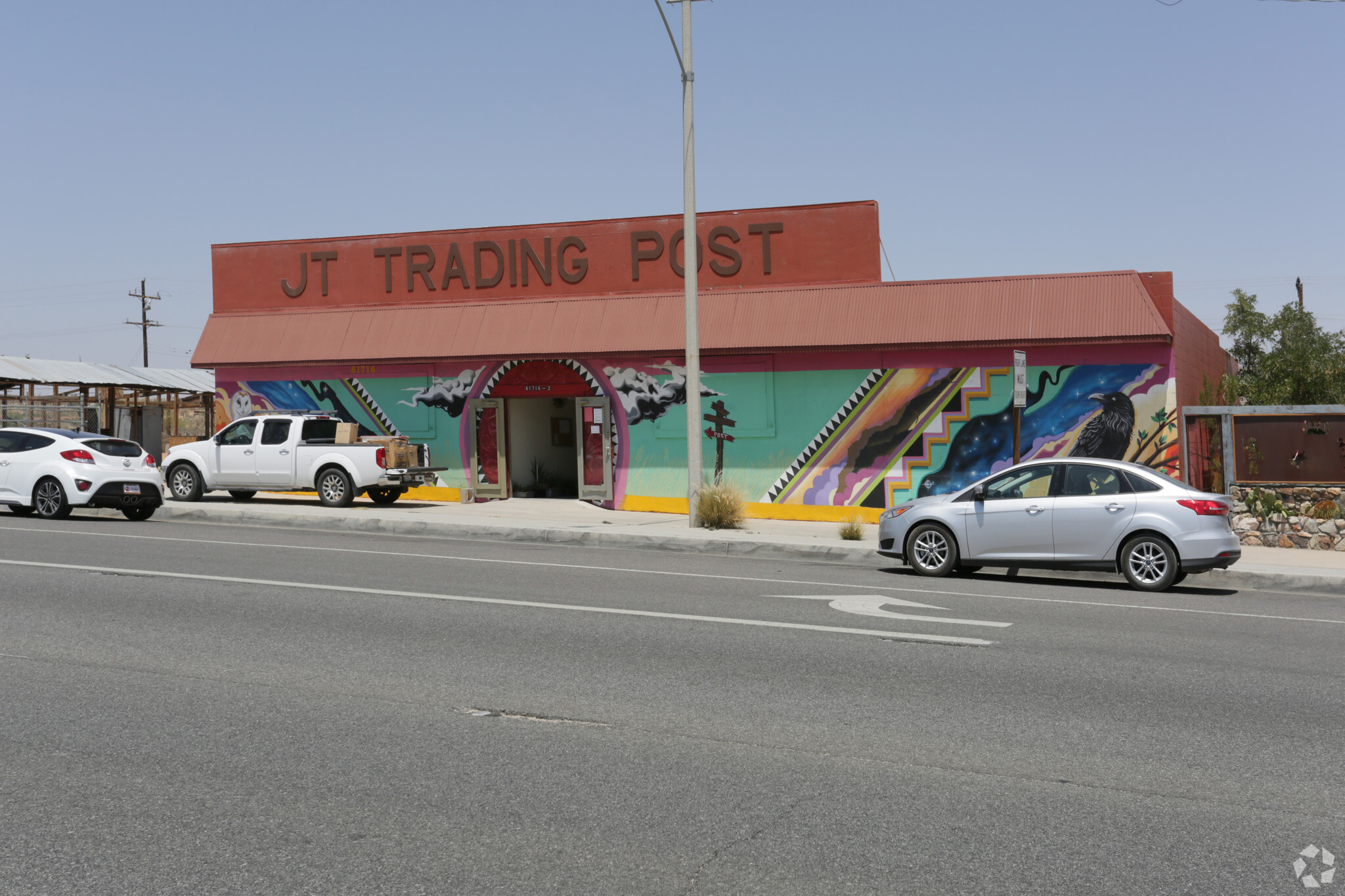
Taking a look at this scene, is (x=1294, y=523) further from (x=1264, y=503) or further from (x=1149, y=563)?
(x=1149, y=563)

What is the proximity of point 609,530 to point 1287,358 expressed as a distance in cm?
2789

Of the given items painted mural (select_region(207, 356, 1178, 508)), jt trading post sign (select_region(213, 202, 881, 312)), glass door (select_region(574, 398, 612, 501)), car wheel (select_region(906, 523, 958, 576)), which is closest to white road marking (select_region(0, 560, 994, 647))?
car wheel (select_region(906, 523, 958, 576))

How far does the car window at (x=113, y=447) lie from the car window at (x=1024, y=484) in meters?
13.8

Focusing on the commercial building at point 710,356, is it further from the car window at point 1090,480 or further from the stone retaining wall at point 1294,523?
the car window at point 1090,480

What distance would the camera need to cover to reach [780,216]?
885 inches

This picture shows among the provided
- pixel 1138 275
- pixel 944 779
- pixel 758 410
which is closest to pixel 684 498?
pixel 758 410

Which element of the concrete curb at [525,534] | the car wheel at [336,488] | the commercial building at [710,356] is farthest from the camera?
the car wheel at [336,488]

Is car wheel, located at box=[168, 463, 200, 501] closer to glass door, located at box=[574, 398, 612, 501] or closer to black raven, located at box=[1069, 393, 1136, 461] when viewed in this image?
glass door, located at box=[574, 398, 612, 501]

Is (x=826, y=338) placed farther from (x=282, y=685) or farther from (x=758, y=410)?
(x=282, y=685)

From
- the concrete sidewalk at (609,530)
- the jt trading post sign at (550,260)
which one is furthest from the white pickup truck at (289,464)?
the jt trading post sign at (550,260)

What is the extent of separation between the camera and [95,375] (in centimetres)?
3703

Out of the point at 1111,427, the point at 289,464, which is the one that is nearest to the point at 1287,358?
the point at 1111,427

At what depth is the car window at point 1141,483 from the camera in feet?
42.9

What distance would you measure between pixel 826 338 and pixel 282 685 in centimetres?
1520
